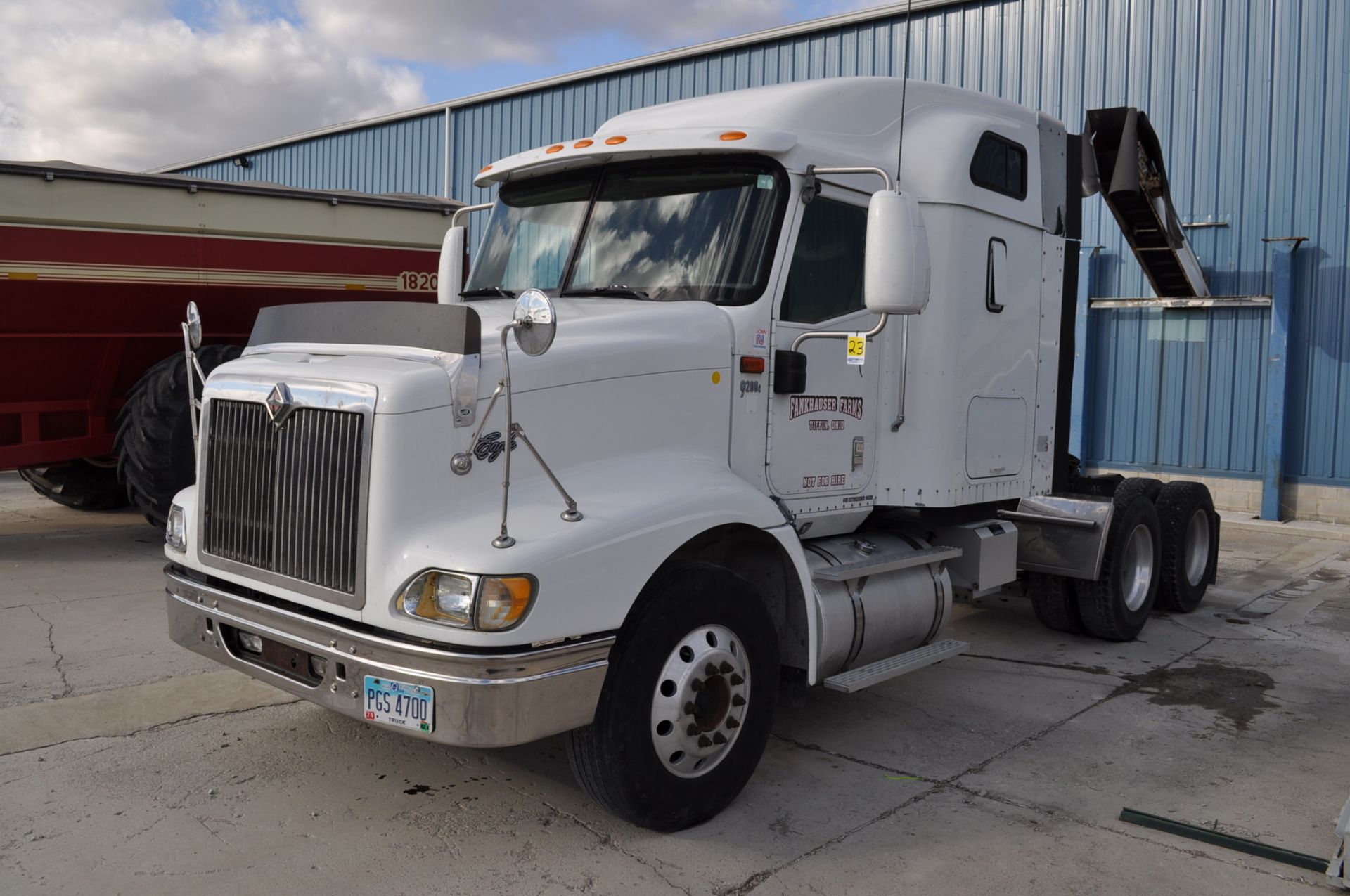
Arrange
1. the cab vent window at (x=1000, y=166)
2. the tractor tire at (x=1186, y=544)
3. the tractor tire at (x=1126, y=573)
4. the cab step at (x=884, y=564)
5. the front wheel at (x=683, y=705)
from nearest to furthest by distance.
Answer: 1. the front wheel at (x=683, y=705)
2. the cab step at (x=884, y=564)
3. the cab vent window at (x=1000, y=166)
4. the tractor tire at (x=1126, y=573)
5. the tractor tire at (x=1186, y=544)

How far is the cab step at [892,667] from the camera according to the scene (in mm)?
4860

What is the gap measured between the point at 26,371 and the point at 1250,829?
31.5 feet

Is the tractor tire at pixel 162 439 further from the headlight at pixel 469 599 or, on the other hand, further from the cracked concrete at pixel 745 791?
the headlight at pixel 469 599

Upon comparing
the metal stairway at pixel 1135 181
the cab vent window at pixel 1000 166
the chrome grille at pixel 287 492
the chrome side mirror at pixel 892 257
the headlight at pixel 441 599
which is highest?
the metal stairway at pixel 1135 181

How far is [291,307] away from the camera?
458cm

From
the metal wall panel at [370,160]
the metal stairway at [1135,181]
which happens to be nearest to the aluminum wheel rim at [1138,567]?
the metal stairway at [1135,181]

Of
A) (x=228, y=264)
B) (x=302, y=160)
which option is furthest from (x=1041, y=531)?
(x=302, y=160)

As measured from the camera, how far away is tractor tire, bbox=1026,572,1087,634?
24.5 feet

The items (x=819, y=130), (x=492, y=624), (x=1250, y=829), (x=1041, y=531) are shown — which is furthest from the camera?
(x=1041, y=531)

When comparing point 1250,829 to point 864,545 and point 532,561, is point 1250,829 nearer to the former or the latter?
point 864,545

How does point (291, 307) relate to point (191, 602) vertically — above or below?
above

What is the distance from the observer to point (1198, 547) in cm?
866

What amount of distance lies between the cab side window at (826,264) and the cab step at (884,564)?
112 cm

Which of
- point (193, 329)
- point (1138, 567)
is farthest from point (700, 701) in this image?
point (1138, 567)
